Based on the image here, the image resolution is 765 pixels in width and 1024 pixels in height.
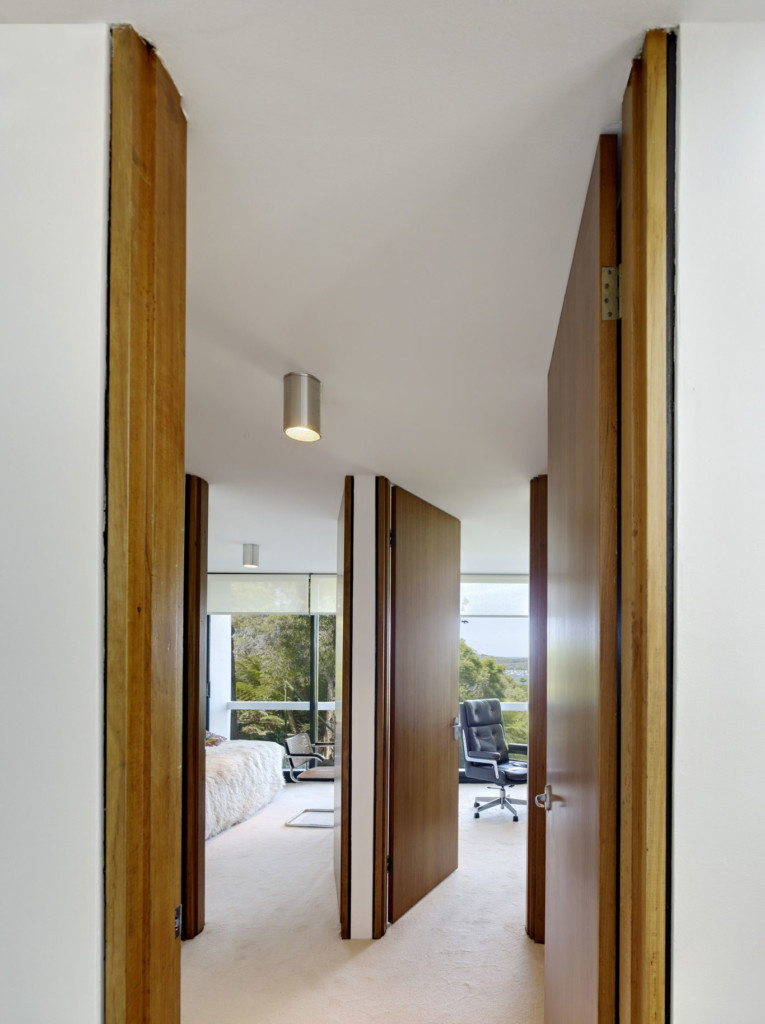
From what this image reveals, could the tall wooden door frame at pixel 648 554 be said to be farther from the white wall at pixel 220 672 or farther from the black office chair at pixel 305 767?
the white wall at pixel 220 672

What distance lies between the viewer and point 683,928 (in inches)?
36.4

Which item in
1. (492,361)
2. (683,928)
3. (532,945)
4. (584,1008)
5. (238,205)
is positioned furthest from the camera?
(532,945)

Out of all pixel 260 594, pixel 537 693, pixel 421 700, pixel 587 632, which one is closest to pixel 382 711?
pixel 421 700

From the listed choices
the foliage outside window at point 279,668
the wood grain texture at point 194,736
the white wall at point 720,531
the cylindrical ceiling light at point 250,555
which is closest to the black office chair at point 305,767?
the foliage outside window at point 279,668

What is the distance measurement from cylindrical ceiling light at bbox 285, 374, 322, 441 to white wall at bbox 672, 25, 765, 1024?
141cm

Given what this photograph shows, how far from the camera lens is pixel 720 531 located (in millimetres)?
952

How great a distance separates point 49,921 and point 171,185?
104 cm

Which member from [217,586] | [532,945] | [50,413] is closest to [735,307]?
[50,413]

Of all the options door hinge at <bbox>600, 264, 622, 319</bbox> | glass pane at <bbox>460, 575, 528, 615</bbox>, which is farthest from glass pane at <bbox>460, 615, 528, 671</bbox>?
door hinge at <bbox>600, 264, 622, 319</bbox>

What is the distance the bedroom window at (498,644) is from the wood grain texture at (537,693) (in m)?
4.00

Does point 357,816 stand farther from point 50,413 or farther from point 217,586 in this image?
point 217,586

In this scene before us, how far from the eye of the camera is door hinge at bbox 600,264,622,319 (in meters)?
1.10

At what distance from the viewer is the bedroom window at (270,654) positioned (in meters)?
8.15

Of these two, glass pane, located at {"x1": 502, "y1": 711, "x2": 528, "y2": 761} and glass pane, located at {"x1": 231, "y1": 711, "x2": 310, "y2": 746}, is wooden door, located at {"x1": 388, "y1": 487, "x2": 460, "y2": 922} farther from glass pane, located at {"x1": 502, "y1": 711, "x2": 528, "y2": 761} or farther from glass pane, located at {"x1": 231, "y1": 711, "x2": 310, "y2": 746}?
glass pane, located at {"x1": 231, "y1": 711, "x2": 310, "y2": 746}
